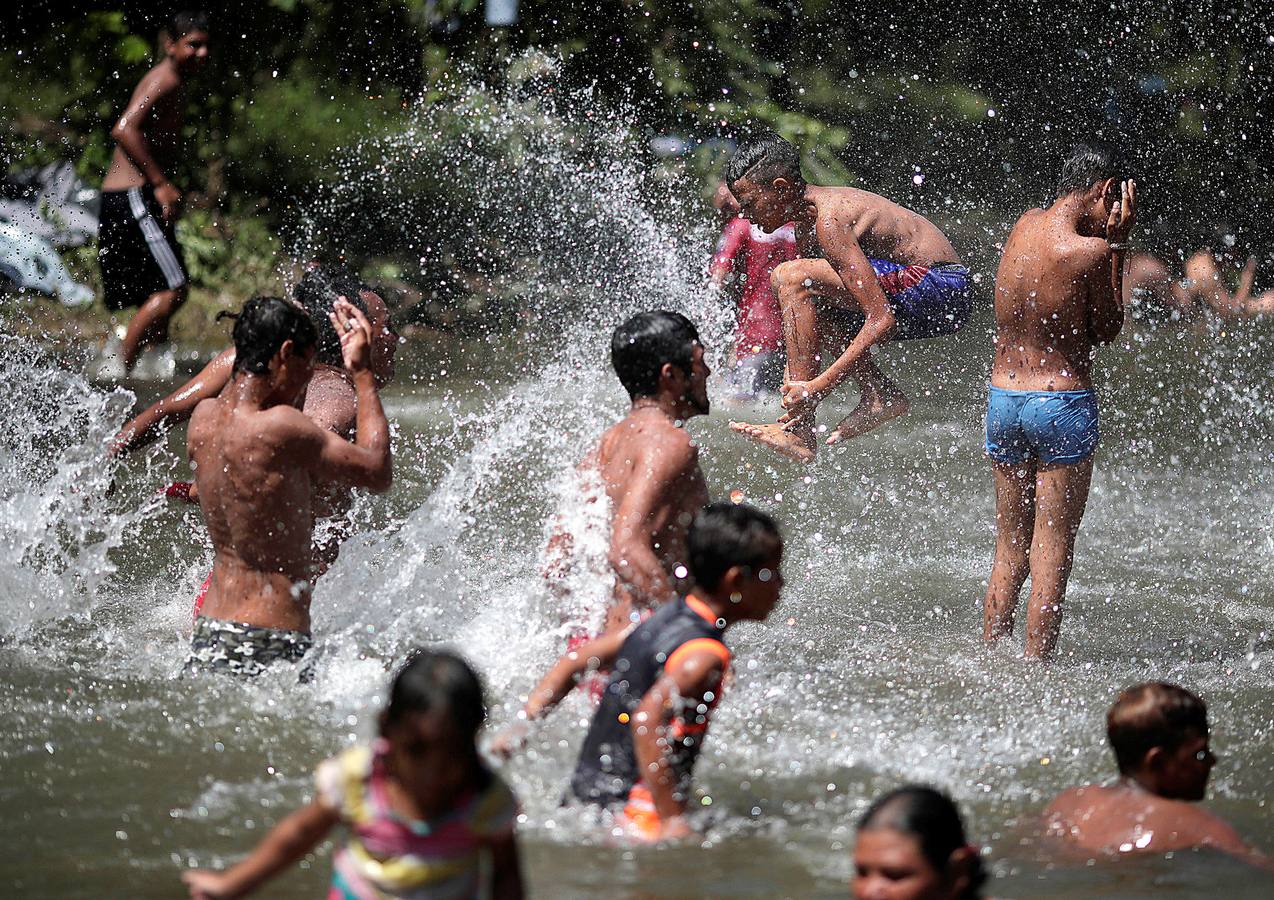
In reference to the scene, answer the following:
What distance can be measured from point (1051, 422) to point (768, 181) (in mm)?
1797

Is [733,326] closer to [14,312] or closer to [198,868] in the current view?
[198,868]

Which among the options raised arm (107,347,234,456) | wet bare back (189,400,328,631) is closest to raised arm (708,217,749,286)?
raised arm (107,347,234,456)

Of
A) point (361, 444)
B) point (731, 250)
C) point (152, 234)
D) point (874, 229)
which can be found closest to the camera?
point (361, 444)

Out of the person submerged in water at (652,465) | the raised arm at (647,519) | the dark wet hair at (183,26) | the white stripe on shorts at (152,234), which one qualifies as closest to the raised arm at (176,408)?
the person submerged in water at (652,465)

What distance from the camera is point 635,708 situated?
3.43 meters

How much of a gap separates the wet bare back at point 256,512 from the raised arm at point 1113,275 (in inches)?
102

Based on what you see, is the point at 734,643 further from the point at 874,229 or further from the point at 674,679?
the point at 674,679

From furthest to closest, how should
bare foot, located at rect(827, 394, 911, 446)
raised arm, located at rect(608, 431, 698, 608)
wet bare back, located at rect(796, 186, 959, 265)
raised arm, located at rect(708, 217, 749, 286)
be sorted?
1. raised arm, located at rect(708, 217, 749, 286)
2. bare foot, located at rect(827, 394, 911, 446)
3. wet bare back, located at rect(796, 186, 959, 265)
4. raised arm, located at rect(608, 431, 698, 608)

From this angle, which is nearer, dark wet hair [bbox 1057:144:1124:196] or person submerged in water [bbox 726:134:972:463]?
dark wet hair [bbox 1057:144:1124:196]

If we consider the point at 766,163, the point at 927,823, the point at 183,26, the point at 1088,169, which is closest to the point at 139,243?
the point at 183,26

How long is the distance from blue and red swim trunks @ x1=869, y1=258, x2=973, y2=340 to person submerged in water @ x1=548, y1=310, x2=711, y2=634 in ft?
9.66

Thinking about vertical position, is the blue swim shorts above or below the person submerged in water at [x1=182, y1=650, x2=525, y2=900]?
above

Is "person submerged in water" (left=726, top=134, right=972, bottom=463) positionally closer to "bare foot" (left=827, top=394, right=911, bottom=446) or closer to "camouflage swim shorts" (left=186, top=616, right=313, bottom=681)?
"bare foot" (left=827, top=394, right=911, bottom=446)

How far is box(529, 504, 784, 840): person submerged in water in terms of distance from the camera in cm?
336
